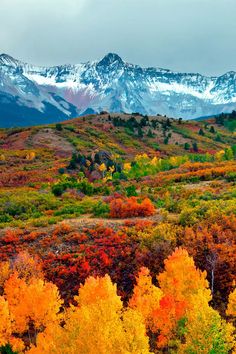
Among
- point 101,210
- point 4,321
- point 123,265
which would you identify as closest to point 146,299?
point 123,265

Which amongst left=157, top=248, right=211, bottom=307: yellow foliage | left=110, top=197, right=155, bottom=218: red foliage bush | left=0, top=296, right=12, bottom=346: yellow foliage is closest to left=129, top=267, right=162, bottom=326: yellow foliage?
left=157, top=248, right=211, bottom=307: yellow foliage

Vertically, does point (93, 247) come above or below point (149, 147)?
below

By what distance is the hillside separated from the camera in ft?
86.8

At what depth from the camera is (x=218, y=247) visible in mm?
42656

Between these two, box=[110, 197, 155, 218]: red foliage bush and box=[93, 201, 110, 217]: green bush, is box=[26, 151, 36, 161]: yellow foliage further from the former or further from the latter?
box=[110, 197, 155, 218]: red foliage bush

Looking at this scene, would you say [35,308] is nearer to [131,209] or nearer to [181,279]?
[181,279]

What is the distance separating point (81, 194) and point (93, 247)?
2474cm

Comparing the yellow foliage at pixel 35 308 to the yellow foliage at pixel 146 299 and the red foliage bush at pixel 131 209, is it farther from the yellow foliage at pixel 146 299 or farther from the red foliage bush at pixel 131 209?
the red foliage bush at pixel 131 209

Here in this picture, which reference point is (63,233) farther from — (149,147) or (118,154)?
(149,147)

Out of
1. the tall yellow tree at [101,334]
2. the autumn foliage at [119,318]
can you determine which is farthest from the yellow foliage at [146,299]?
the tall yellow tree at [101,334]

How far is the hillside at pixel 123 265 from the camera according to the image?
2645cm

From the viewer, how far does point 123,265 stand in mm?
43656

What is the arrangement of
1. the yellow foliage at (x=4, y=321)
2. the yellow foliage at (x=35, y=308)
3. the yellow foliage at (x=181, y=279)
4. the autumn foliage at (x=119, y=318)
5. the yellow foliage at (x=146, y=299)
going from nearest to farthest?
1. the autumn foliage at (x=119, y=318)
2. the yellow foliage at (x=4, y=321)
3. the yellow foliage at (x=146, y=299)
4. the yellow foliage at (x=35, y=308)
5. the yellow foliage at (x=181, y=279)

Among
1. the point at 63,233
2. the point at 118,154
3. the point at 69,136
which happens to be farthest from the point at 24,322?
the point at 69,136
